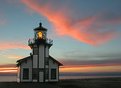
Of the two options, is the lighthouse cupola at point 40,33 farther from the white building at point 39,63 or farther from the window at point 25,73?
the window at point 25,73

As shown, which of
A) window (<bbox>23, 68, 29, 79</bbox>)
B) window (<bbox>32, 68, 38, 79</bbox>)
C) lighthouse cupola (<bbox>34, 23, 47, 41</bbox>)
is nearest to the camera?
window (<bbox>23, 68, 29, 79</bbox>)

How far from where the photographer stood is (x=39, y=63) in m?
55.5

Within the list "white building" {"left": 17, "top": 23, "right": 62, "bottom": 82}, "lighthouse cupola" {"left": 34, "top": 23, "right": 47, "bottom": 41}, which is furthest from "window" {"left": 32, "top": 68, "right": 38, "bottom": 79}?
"lighthouse cupola" {"left": 34, "top": 23, "right": 47, "bottom": 41}

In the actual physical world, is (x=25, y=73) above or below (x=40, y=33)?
below

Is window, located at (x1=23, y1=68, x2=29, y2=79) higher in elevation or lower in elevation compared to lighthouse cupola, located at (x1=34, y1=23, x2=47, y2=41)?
lower

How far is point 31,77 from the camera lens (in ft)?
182

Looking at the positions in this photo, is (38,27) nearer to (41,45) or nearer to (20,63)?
(41,45)

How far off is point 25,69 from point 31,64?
5.00 ft

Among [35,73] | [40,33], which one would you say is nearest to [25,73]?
[35,73]

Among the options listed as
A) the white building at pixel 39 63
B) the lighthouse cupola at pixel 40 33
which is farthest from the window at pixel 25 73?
the lighthouse cupola at pixel 40 33

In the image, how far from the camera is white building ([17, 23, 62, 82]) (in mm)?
55312

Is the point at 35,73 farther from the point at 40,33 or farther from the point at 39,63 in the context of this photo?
the point at 40,33

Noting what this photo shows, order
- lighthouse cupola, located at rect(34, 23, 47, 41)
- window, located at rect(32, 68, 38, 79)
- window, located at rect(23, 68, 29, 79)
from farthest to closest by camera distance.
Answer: lighthouse cupola, located at rect(34, 23, 47, 41) → window, located at rect(32, 68, 38, 79) → window, located at rect(23, 68, 29, 79)

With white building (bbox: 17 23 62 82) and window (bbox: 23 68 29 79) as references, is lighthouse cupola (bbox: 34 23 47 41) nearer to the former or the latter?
white building (bbox: 17 23 62 82)
